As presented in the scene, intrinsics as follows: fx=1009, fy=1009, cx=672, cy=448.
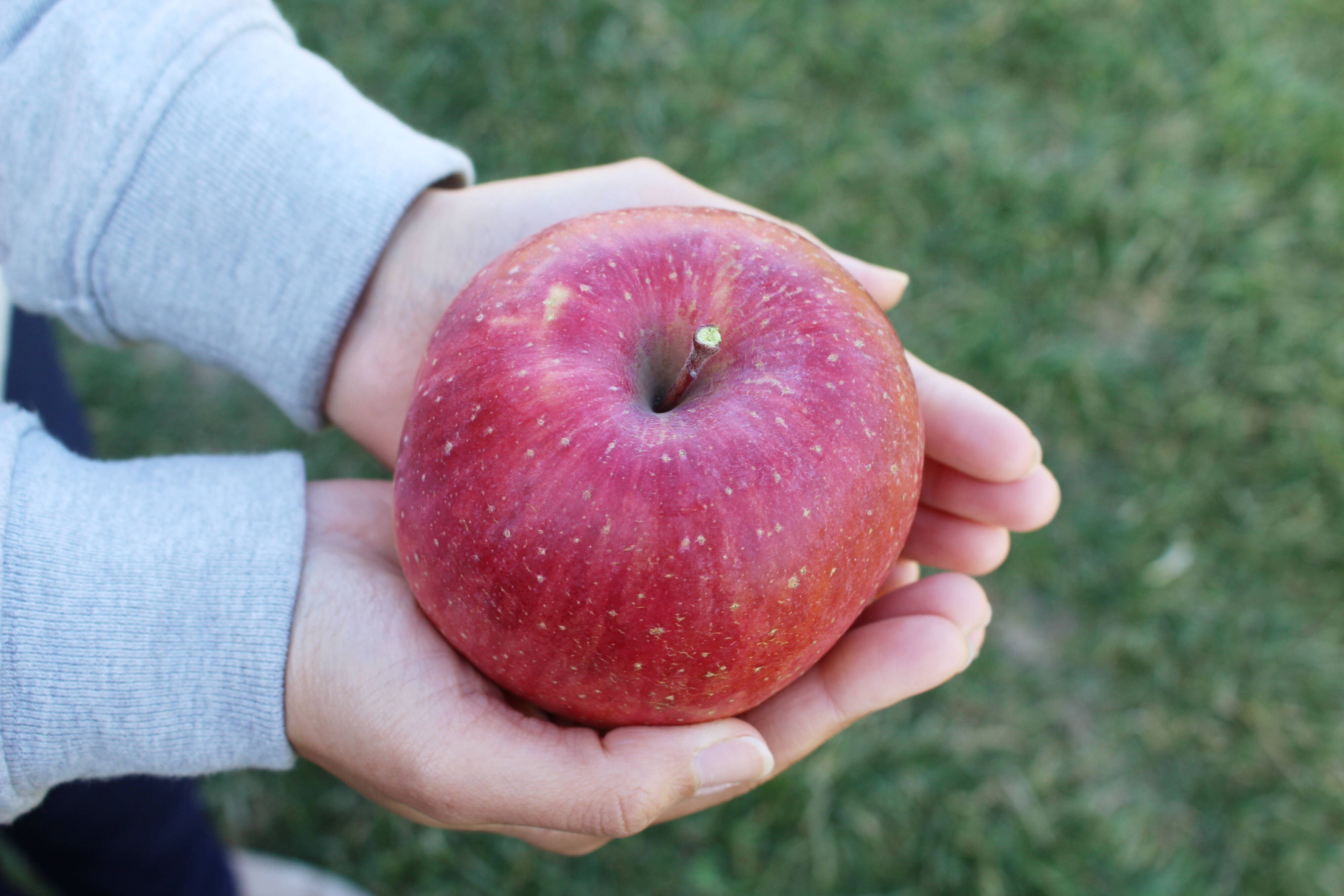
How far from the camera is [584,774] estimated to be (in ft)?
5.37

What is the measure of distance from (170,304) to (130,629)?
2.57 ft

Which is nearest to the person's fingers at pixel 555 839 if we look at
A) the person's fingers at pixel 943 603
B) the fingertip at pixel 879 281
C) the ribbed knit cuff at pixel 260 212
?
the person's fingers at pixel 943 603

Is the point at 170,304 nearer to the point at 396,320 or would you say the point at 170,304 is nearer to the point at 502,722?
the point at 396,320

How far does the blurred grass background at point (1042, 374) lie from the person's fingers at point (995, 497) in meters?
0.91

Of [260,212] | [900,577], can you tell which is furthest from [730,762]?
[260,212]

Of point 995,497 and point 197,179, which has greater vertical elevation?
point 197,179

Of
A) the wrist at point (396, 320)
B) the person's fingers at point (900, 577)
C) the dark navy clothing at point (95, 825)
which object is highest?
the wrist at point (396, 320)

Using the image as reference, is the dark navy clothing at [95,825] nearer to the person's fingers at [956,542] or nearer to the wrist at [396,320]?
the wrist at [396,320]

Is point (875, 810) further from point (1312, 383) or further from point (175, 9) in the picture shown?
point (175, 9)

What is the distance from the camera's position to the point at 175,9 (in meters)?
2.03

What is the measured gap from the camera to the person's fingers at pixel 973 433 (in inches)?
82.0

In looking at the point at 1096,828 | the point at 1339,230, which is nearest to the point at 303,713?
the point at 1096,828

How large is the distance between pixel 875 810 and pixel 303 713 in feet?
5.55

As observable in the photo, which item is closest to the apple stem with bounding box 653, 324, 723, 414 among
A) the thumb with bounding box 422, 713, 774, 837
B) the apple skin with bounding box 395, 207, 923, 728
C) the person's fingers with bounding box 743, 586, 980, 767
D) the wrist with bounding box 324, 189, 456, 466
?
the apple skin with bounding box 395, 207, 923, 728
